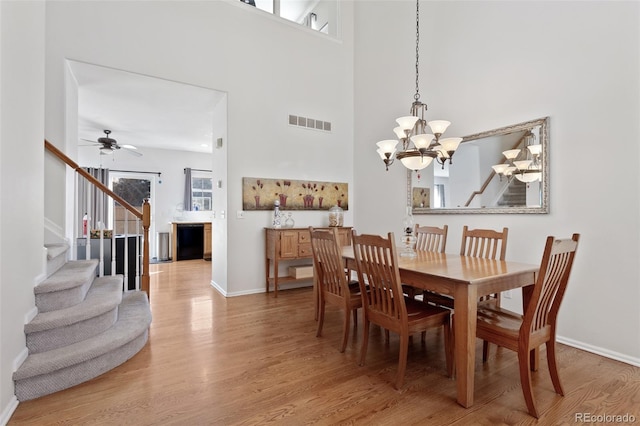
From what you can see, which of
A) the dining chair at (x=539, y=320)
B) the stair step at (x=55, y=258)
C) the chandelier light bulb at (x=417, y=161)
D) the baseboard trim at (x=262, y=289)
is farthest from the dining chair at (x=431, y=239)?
the stair step at (x=55, y=258)

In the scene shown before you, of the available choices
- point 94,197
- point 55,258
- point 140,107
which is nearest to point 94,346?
point 55,258

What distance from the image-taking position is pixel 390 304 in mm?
2215

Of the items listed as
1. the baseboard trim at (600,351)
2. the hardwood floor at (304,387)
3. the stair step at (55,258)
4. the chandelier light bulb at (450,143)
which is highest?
the chandelier light bulb at (450,143)

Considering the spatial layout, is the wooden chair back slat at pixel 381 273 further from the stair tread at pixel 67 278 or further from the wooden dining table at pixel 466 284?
the stair tread at pixel 67 278

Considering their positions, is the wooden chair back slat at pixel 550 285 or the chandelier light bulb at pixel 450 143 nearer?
the wooden chair back slat at pixel 550 285

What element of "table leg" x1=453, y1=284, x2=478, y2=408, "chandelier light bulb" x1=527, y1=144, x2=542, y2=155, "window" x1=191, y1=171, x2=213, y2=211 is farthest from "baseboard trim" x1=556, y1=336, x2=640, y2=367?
"window" x1=191, y1=171, x2=213, y2=211

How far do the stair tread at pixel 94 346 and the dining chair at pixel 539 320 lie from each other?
262cm

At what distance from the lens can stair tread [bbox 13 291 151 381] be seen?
199 centimetres

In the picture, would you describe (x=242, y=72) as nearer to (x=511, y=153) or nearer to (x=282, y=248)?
(x=282, y=248)

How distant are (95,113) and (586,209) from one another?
675 cm

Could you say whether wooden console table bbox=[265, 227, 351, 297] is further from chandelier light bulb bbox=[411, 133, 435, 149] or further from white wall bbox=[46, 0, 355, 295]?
chandelier light bulb bbox=[411, 133, 435, 149]

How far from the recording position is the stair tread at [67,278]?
2.35 metres

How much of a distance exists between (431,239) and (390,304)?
4.96 feet

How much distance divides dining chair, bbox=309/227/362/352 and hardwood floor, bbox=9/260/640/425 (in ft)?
1.10
